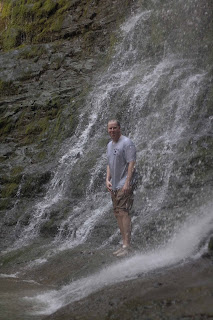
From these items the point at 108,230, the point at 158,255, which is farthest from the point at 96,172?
the point at 158,255

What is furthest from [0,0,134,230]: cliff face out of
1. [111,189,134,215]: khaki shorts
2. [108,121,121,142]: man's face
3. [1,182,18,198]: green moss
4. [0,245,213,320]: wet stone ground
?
[108,121,121,142]: man's face

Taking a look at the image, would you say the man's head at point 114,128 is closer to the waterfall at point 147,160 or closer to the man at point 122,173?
the man at point 122,173

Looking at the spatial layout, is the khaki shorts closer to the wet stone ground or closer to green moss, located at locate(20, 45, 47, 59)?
the wet stone ground

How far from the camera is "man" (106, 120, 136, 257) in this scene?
262 inches

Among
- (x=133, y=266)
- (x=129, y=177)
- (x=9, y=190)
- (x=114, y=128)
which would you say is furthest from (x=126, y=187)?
(x=9, y=190)

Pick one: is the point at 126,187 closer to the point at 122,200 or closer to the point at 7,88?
the point at 122,200

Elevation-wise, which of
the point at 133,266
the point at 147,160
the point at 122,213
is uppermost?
the point at 147,160

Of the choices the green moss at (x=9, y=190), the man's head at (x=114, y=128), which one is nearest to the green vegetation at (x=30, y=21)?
the green moss at (x=9, y=190)

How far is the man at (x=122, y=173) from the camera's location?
665 centimetres

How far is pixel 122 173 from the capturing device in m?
6.79

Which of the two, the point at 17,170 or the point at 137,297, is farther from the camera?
the point at 17,170

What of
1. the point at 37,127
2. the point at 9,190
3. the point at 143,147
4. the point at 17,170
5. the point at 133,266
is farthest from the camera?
the point at 37,127

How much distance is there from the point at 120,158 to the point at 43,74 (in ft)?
36.2

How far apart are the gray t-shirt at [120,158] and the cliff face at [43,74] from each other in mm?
5243
